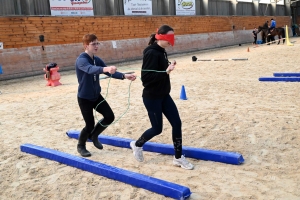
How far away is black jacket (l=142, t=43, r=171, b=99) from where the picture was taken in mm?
3389

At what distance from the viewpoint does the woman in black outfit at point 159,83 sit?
11.1 ft

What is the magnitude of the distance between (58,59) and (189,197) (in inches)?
563

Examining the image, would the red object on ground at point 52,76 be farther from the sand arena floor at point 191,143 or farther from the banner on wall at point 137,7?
the banner on wall at point 137,7

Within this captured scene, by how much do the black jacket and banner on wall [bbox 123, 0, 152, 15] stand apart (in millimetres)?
17137

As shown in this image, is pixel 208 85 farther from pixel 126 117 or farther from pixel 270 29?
pixel 270 29

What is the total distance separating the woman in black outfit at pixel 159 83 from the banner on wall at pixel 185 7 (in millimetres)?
21028

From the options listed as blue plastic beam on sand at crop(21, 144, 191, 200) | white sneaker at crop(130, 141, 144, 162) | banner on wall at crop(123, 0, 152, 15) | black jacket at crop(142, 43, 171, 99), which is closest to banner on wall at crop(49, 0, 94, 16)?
banner on wall at crop(123, 0, 152, 15)

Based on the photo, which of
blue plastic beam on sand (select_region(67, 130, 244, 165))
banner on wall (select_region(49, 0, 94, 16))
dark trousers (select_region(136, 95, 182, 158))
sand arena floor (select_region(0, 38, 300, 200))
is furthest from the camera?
banner on wall (select_region(49, 0, 94, 16))

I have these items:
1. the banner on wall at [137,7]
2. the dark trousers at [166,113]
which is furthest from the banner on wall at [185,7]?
the dark trousers at [166,113]

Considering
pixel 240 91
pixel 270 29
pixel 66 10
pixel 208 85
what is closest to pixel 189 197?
pixel 240 91

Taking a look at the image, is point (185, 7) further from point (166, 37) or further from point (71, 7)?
point (166, 37)

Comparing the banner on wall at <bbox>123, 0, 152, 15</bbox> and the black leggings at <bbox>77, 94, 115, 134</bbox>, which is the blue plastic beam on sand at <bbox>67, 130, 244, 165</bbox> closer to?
the black leggings at <bbox>77, 94, 115, 134</bbox>

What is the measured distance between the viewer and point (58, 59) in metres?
15.9

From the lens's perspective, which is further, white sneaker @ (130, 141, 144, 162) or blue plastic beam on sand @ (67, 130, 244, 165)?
white sneaker @ (130, 141, 144, 162)
